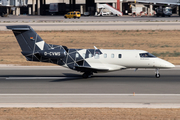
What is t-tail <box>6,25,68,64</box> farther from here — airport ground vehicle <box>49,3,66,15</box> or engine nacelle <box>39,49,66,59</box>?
airport ground vehicle <box>49,3,66,15</box>

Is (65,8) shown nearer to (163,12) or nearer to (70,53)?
(163,12)

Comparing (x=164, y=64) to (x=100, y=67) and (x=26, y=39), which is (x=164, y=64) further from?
(x=26, y=39)

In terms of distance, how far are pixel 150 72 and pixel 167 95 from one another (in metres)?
10.2

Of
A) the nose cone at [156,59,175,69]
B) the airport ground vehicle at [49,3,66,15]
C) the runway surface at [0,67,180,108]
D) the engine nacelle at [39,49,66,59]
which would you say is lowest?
the runway surface at [0,67,180,108]

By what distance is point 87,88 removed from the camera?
23109 mm

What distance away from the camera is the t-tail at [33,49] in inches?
1022

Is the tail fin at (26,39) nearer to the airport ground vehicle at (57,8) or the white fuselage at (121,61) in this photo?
the white fuselage at (121,61)

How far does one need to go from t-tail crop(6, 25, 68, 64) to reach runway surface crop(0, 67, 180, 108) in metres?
2.06

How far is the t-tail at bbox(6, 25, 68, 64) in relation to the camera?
26.0 meters

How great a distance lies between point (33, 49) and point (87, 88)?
654 cm

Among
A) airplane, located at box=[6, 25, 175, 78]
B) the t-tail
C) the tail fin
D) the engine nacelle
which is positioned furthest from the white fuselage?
the tail fin

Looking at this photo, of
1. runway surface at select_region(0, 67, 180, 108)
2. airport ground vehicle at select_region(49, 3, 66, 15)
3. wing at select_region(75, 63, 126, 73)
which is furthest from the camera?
airport ground vehicle at select_region(49, 3, 66, 15)

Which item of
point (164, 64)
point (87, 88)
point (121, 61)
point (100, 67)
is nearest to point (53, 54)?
point (100, 67)

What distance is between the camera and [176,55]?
136 ft
